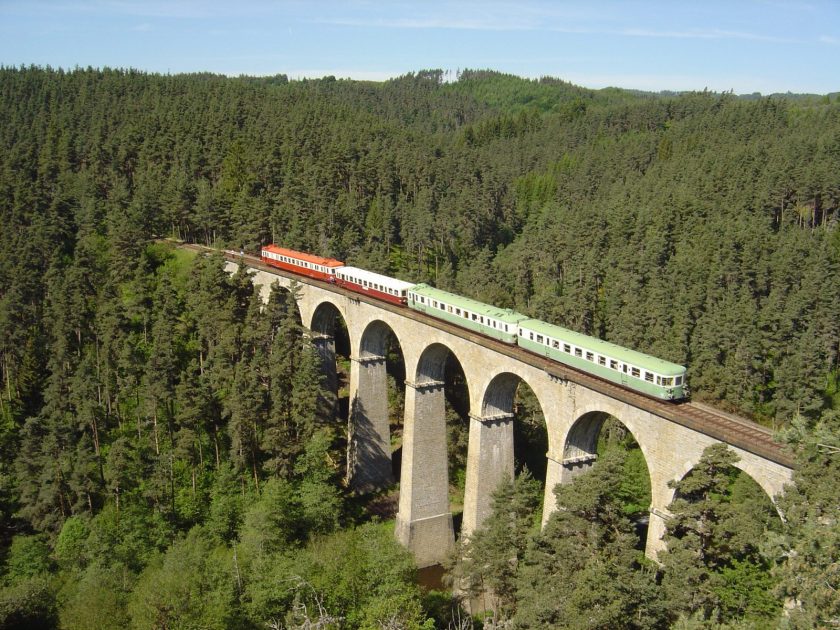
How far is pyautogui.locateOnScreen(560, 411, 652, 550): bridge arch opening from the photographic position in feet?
126

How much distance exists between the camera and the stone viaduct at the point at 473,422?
1246 inches

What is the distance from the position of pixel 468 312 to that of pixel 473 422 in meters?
7.12

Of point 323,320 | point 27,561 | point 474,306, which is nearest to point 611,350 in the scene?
point 474,306

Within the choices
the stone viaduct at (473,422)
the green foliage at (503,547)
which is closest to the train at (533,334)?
A: the stone viaduct at (473,422)

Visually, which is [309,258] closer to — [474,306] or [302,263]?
[302,263]

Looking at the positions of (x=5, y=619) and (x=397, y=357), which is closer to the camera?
(x=5, y=619)

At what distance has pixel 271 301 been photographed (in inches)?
2245

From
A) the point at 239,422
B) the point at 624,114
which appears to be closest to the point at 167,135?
the point at 239,422

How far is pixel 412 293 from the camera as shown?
5147cm

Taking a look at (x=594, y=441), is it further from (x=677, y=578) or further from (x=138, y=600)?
(x=138, y=600)

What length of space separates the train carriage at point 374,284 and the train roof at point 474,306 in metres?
1.87

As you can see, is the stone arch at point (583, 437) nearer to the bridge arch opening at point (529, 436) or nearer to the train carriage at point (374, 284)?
the bridge arch opening at point (529, 436)

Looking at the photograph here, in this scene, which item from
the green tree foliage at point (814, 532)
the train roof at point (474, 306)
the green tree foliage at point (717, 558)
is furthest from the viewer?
the train roof at point (474, 306)

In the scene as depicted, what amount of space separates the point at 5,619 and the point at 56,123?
109 m
